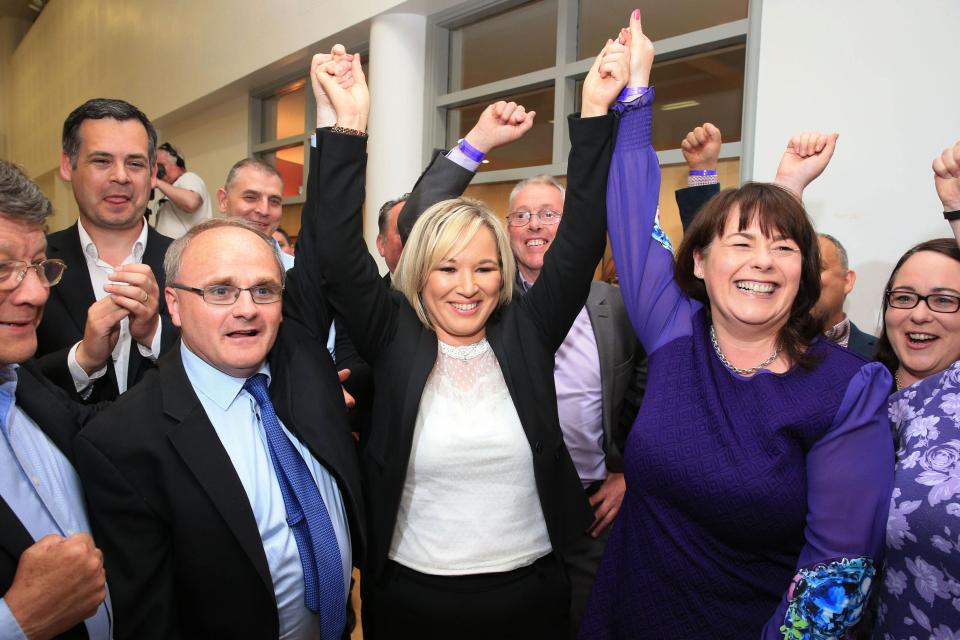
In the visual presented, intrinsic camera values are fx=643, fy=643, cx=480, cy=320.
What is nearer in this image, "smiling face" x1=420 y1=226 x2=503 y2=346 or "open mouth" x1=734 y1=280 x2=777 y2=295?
"open mouth" x1=734 y1=280 x2=777 y2=295

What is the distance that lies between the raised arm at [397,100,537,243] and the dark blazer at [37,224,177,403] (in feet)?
2.62

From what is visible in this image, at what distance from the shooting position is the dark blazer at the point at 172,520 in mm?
1284

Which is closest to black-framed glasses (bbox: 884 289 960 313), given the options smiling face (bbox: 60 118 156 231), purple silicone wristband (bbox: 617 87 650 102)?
purple silicone wristband (bbox: 617 87 650 102)

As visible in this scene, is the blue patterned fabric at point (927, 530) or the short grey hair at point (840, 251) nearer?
the blue patterned fabric at point (927, 530)

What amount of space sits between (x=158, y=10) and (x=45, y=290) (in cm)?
842

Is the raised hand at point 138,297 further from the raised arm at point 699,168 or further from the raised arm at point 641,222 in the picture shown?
the raised arm at point 699,168

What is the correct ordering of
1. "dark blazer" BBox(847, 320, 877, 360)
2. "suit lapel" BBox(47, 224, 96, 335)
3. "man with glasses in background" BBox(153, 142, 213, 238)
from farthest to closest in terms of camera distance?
"man with glasses in background" BBox(153, 142, 213, 238), "dark blazer" BBox(847, 320, 877, 360), "suit lapel" BBox(47, 224, 96, 335)

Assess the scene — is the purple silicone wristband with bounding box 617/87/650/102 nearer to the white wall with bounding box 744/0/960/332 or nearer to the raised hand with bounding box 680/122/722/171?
the raised hand with bounding box 680/122/722/171

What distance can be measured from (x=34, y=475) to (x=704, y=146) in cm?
189

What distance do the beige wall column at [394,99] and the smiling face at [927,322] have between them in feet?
12.7

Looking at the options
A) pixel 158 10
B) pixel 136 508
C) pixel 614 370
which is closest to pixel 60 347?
pixel 136 508

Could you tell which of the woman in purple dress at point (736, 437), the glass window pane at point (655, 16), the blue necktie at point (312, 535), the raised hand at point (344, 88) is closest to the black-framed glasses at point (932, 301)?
the woman in purple dress at point (736, 437)

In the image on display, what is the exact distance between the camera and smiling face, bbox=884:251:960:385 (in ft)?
5.40

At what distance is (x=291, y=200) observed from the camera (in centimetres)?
678
